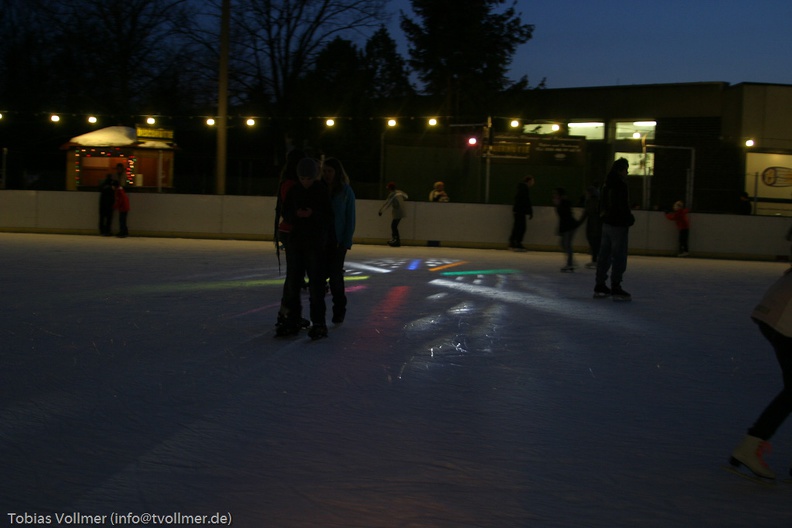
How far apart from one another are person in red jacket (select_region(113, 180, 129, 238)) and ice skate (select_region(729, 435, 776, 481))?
17902 mm

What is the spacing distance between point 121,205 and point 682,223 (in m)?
12.9

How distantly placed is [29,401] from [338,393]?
5.93 ft

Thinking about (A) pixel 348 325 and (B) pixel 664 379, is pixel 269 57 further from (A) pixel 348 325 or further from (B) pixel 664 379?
(B) pixel 664 379

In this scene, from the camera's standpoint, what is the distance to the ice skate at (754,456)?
3902 mm

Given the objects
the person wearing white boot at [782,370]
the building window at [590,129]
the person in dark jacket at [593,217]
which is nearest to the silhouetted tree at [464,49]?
the building window at [590,129]

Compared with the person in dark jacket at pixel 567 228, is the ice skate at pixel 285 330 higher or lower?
lower

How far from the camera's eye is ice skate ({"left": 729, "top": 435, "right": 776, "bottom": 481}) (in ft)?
12.8

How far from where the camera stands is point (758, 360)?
696 centimetres

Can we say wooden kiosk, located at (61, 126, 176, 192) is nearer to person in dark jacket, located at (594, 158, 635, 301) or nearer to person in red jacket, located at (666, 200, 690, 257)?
person in red jacket, located at (666, 200, 690, 257)

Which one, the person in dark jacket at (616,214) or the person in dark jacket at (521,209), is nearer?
the person in dark jacket at (616,214)

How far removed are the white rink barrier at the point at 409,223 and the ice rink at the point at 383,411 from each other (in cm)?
1032

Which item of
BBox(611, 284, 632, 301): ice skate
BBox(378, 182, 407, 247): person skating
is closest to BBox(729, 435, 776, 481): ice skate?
BBox(611, 284, 632, 301): ice skate

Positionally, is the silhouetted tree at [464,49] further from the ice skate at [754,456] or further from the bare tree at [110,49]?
the ice skate at [754,456]

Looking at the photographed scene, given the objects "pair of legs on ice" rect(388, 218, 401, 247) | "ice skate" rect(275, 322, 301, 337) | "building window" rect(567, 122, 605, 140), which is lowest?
"ice skate" rect(275, 322, 301, 337)
